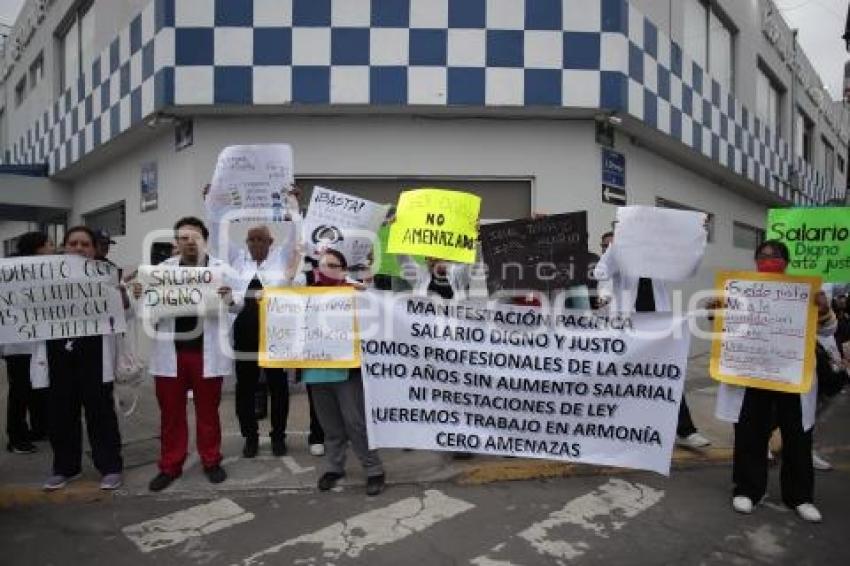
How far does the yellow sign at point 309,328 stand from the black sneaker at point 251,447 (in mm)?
815

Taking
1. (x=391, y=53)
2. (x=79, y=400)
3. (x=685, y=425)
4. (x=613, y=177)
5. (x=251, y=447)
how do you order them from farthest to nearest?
1. (x=613, y=177)
2. (x=391, y=53)
3. (x=685, y=425)
4. (x=251, y=447)
5. (x=79, y=400)

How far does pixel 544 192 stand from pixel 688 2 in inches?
172

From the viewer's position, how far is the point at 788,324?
414cm

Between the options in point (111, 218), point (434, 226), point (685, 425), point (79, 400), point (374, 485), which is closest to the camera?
point (374, 485)

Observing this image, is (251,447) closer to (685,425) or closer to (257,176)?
(257,176)

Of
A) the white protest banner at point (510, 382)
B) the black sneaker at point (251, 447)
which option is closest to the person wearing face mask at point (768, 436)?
the white protest banner at point (510, 382)

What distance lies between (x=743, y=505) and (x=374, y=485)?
2.33 m

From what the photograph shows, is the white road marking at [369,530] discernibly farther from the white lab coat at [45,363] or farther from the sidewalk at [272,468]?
the white lab coat at [45,363]

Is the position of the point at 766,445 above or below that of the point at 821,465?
above

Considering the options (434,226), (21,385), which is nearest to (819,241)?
(434,226)

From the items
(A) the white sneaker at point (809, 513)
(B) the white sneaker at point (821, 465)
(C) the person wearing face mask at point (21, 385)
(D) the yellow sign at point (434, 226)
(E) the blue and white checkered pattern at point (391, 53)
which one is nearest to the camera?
(A) the white sneaker at point (809, 513)

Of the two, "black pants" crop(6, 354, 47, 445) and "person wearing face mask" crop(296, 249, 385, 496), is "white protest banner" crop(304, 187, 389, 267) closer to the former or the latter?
"person wearing face mask" crop(296, 249, 385, 496)

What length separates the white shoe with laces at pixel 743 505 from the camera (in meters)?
4.05

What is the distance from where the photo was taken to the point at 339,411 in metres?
4.50
